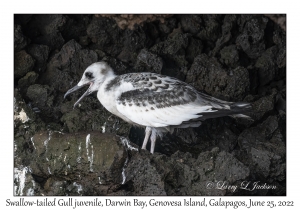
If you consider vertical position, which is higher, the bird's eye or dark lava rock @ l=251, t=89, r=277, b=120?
the bird's eye

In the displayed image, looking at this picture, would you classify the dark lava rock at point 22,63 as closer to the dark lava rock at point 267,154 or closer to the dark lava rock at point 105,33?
the dark lava rock at point 105,33

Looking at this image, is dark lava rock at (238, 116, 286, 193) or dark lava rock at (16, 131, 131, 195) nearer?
dark lava rock at (16, 131, 131, 195)

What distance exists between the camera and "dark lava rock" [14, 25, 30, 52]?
11.3m

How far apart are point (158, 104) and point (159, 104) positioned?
16 mm

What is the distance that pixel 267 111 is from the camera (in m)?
10.9

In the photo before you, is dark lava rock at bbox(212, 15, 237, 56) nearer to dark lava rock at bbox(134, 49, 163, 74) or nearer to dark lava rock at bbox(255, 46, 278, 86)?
dark lava rock at bbox(255, 46, 278, 86)

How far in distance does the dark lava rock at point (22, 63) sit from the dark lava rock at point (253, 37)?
3.71 metres

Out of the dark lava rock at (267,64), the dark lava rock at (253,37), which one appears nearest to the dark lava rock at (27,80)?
the dark lava rock at (253,37)

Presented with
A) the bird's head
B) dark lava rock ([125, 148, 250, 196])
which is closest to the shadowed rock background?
dark lava rock ([125, 148, 250, 196])

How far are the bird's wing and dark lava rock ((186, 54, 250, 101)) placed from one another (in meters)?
1.45

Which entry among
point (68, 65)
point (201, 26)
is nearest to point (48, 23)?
point (68, 65)

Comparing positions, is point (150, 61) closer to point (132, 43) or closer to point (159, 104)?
point (132, 43)

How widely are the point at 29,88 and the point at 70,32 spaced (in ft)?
5.17

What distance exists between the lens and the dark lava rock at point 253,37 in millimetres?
11773
